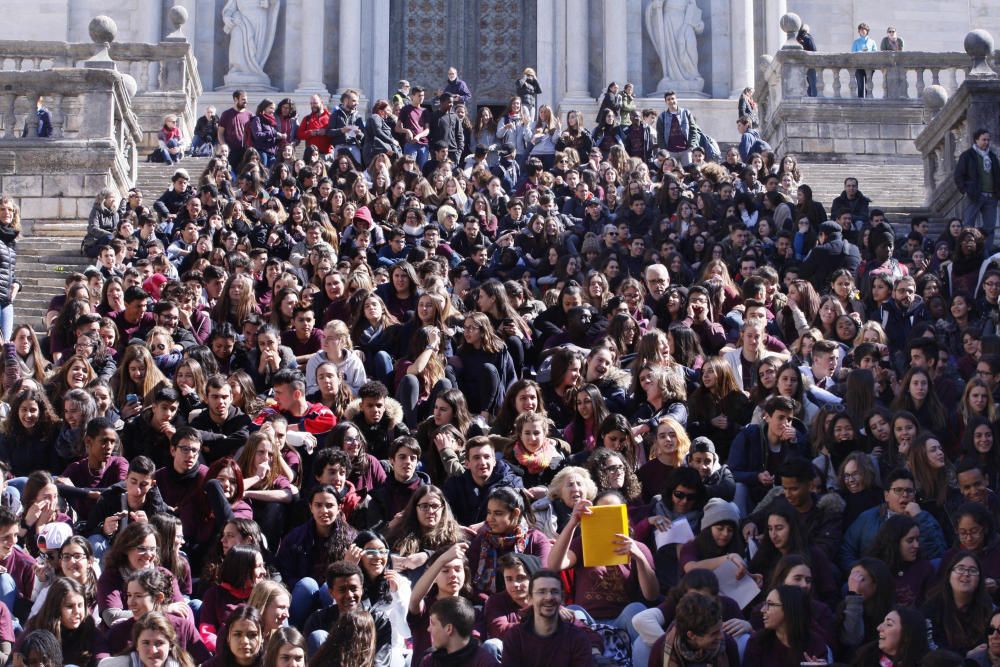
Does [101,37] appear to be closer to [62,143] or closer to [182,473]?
[62,143]

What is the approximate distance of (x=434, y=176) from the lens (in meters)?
23.3

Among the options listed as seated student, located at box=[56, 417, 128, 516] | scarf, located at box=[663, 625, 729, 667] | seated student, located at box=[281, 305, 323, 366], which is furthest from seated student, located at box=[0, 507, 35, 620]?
seated student, located at box=[281, 305, 323, 366]

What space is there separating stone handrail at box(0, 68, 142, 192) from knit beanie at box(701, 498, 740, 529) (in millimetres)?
12910

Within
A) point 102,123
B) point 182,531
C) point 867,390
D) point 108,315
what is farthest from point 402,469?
point 102,123

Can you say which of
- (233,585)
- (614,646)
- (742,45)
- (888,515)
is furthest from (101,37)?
(614,646)

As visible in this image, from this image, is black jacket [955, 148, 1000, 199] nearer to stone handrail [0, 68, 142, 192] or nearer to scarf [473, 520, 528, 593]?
stone handrail [0, 68, 142, 192]

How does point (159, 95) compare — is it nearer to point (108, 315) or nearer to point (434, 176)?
point (434, 176)

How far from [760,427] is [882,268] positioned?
18.0ft

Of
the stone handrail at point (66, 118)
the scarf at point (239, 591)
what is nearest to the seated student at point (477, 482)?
the scarf at point (239, 591)

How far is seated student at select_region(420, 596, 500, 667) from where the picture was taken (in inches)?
409

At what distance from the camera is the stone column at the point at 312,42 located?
30906 millimetres

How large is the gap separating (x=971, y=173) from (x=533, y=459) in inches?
376

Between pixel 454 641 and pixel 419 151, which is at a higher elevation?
pixel 419 151

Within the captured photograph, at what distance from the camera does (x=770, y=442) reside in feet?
44.1
